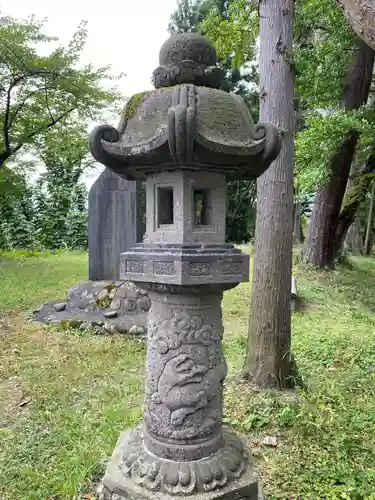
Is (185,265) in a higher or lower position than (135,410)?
higher

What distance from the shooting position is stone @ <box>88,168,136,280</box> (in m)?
7.84

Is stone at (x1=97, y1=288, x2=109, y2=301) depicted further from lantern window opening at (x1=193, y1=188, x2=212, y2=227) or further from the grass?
lantern window opening at (x1=193, y1=188, x2=212, y2=227)

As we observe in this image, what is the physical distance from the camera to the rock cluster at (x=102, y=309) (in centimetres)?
628

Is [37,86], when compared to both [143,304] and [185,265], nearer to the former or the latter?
[143,304]

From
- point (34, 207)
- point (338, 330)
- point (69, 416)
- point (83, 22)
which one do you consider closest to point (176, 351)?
point (69, 416)

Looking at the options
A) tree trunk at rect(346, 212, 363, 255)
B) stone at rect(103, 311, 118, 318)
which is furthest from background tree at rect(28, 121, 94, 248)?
tree trunk at rect(346, 212, 363, 255)

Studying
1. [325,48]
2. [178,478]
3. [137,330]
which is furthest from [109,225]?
[178,478]

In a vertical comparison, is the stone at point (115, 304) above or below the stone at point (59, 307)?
above

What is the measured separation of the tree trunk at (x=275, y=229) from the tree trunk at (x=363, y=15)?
33.8 inches

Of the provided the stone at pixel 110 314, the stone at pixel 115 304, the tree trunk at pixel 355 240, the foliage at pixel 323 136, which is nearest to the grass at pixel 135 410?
the stone at pixel 110 314

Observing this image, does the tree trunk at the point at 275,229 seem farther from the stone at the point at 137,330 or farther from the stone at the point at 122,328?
the stone at the point at 122,328

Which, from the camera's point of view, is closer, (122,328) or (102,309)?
(122,328)

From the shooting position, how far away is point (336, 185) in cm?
948

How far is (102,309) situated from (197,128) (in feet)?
17.7
